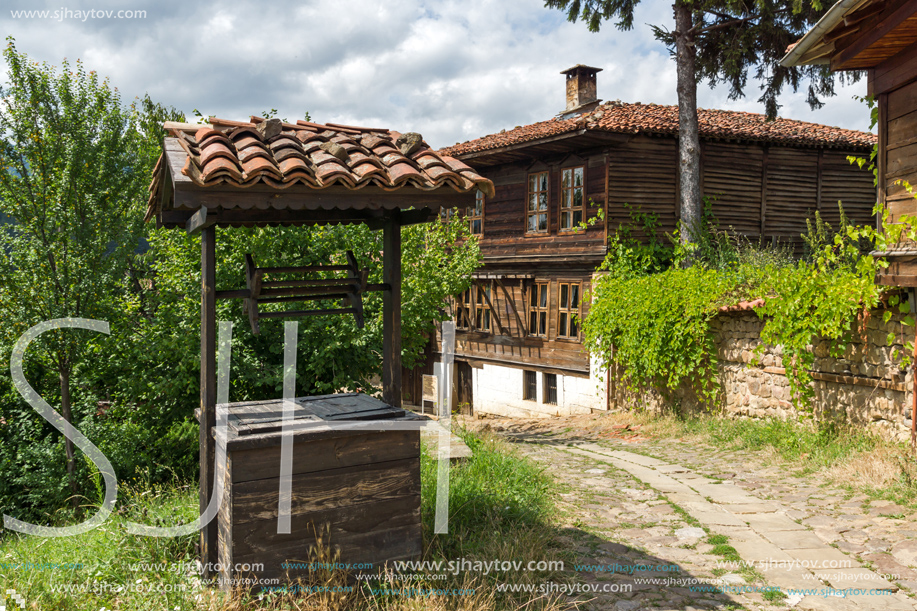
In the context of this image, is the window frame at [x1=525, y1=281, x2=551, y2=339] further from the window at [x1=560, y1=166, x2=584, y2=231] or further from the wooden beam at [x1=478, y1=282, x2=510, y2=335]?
the window at [x1=560, y1=166, x2=584, y2=231]

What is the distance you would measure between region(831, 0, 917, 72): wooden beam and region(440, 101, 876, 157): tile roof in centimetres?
651

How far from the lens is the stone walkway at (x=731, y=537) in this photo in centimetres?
420

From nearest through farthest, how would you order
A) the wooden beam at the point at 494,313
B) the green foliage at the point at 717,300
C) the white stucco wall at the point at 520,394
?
the green foliage at the point at 717,300, the white stucco wall at the point at 520,394, the wooden beam at the point at 494,313

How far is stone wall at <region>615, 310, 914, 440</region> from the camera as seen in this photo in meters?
7.40

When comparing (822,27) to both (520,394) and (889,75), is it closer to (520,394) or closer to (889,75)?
(889,75)

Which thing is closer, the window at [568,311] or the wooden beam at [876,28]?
the wooden beam at [876,28]

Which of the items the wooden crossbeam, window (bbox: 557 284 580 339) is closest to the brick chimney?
window (bbox: 557 284 580 339)

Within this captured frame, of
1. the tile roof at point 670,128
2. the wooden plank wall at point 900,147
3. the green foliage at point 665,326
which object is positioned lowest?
the green foliage at point 665,326

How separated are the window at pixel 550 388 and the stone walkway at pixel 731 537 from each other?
840 centimetres

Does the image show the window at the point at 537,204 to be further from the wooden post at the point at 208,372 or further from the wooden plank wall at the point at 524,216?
the wooden post at the point at 208,372

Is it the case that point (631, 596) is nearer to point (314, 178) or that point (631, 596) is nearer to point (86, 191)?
point (314, 178)

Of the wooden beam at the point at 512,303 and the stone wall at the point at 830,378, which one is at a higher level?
the wooden beam at the point at 512,303

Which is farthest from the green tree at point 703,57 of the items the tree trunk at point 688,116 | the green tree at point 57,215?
the green tree at point 57,215

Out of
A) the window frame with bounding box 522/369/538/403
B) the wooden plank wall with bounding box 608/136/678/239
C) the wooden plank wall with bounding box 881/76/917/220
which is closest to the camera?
the wooden plank wall with bounding box 881/76/917/220
